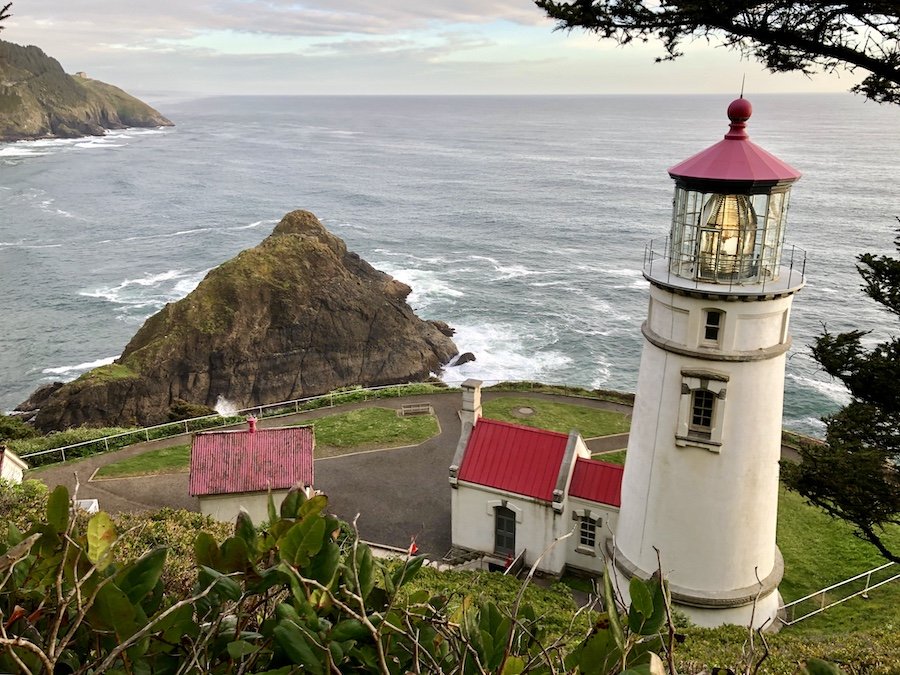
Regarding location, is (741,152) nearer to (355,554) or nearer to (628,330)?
(355,554)

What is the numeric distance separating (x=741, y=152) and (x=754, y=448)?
14.6 ft

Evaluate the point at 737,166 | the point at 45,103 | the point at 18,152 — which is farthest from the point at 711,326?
the point at 45,103

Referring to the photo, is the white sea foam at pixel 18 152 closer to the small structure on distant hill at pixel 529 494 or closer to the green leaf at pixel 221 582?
the small structure on distant hill at pixel 529 494

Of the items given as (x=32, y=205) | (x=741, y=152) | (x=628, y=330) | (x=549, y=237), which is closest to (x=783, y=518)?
(x=741, y=152)

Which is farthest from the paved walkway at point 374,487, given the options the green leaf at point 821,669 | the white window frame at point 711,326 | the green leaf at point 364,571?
the green leaf at point 821,669

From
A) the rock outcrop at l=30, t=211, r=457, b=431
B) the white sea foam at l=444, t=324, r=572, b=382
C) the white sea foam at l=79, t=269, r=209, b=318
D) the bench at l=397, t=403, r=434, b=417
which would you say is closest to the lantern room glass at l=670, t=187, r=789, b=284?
the bench at l=397, t=403, r=434, b=417

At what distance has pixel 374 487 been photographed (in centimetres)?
1784

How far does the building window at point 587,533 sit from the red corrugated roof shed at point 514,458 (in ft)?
3.49

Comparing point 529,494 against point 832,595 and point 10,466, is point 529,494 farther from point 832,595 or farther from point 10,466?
point 10,466

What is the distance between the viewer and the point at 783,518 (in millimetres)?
16984

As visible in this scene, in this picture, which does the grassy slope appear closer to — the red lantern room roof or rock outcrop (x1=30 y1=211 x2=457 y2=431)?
rock outcrop (x1=30 y1=211 x2=457 y2=431)

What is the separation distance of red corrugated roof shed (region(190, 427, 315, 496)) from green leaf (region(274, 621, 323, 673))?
12.9 metres

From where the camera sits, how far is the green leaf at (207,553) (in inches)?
104

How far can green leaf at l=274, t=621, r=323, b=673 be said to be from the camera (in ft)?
7.21
